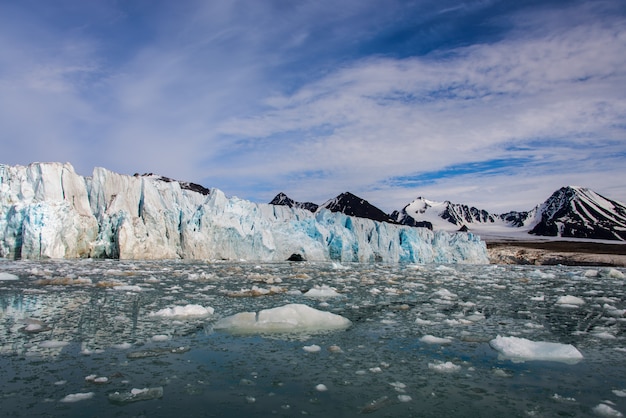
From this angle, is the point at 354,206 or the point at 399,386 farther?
the point at 354,206

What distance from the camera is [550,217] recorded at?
140 meters

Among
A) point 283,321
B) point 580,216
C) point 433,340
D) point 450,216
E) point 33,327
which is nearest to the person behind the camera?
point 433,340

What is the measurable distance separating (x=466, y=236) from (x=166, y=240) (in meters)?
34.8

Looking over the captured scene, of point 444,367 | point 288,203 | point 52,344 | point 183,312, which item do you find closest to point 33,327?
point 52,344

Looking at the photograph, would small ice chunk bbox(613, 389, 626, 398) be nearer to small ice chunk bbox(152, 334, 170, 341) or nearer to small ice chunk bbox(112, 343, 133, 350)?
small ice chunk bbox(152, 334, 170, 341)

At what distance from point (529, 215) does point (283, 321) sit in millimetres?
174118

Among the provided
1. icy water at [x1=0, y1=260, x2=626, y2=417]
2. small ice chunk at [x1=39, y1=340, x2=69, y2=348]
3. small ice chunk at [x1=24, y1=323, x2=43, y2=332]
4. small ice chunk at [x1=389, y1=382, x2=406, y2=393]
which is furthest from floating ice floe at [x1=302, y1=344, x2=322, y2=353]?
small ice chunk at [x1=24, y1=323, x2=43, y2=332]

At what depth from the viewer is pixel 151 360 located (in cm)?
485

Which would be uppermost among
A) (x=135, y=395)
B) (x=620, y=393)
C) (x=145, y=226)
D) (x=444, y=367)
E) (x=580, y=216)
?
(x=580, y=216)

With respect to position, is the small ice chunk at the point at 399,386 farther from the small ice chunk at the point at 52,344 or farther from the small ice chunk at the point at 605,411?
the small ice chunk at the point at 52,344

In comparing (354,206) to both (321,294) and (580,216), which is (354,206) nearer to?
(580,216)

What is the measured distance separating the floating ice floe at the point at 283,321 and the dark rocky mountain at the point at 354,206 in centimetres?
10746

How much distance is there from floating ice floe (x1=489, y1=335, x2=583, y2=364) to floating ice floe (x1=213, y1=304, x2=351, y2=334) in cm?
252

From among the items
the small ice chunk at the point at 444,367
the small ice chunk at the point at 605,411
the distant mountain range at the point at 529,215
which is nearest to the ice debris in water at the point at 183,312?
the small ice chunk at the point at 444,367
